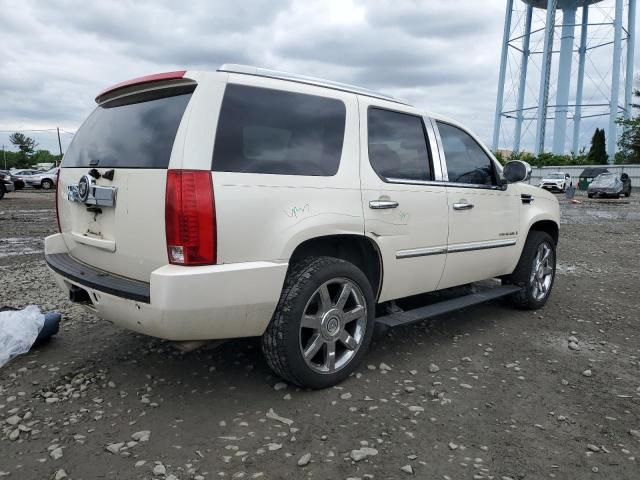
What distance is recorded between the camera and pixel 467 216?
4.23 m

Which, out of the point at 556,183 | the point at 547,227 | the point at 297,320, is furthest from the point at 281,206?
the point at 556,183

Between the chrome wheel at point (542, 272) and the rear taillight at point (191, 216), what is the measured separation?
3.64 m

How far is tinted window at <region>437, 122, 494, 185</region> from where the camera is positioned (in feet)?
13.8

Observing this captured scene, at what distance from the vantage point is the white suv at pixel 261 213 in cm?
270

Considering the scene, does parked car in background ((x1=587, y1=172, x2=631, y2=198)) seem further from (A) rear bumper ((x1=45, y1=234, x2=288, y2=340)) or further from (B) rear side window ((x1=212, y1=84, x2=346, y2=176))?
(A) rear bumper ((x1=45, y1=234, x2=288, y2=340))

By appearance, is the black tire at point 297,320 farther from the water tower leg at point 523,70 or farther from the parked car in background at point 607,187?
the water tower leg at point 523,70

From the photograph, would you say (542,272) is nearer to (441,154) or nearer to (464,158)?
(464,158)

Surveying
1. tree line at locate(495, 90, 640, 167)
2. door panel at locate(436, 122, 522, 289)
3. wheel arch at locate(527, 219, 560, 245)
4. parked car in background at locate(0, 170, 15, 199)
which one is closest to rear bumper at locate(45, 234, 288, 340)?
door panel at locate(436, 122, 522, 289)

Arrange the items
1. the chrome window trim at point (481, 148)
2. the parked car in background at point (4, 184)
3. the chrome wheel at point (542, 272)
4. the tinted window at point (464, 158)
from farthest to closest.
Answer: the parked car in background at point (4, 184) < the chrome wheel at point (542, 272) < the tinted window at point (464, 158) < the chrome window trim at point (481, 148)

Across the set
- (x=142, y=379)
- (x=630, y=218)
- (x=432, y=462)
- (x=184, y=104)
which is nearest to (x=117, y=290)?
(x=142, y=379)

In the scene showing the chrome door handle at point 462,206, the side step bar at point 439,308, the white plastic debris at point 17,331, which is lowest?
the white plastic debris at point 17,331

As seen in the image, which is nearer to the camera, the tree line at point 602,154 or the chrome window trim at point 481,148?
the chrome window trim at point 481,148

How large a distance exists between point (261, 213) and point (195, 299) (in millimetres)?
577

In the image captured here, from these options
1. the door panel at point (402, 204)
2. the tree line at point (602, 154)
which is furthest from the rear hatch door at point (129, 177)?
the tree line at point (602, 154)
